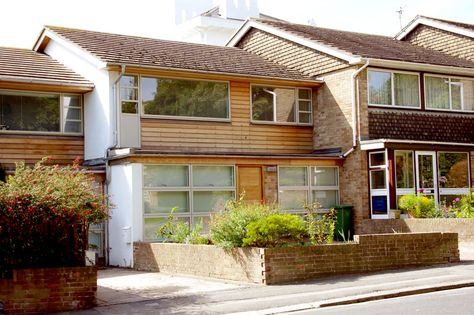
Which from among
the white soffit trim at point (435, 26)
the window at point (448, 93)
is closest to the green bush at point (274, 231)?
the window at point (448, 93)

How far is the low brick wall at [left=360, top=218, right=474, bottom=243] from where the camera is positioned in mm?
20703

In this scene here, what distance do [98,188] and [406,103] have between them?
10.9 meters

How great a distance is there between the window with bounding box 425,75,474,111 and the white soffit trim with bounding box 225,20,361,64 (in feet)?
11.6

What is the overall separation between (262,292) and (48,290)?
3.79 meters

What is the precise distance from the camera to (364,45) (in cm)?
2769

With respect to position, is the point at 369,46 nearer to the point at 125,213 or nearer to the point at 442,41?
the point at 442,41

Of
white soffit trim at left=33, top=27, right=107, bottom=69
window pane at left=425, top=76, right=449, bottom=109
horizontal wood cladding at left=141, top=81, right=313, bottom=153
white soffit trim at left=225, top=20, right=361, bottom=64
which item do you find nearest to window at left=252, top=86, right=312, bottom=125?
horizontal wood cladding at left=141, top=81, right=313, bottom=153

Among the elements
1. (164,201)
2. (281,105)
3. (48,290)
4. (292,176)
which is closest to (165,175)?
(164,201)

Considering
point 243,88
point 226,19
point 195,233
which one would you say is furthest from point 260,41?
point 226,19

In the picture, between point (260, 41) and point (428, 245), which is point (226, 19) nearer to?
point (260, 41)

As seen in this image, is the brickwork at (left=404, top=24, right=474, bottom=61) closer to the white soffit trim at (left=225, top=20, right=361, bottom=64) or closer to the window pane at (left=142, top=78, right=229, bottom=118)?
the white soffit trim at (left=225, top=20, right=361, bottom=64)

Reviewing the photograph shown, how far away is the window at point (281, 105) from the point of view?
83.8ft

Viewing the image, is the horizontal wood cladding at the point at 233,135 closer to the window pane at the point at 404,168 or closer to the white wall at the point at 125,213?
the white wall at the point at 125,213

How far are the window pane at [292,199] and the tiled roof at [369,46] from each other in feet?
16.1
